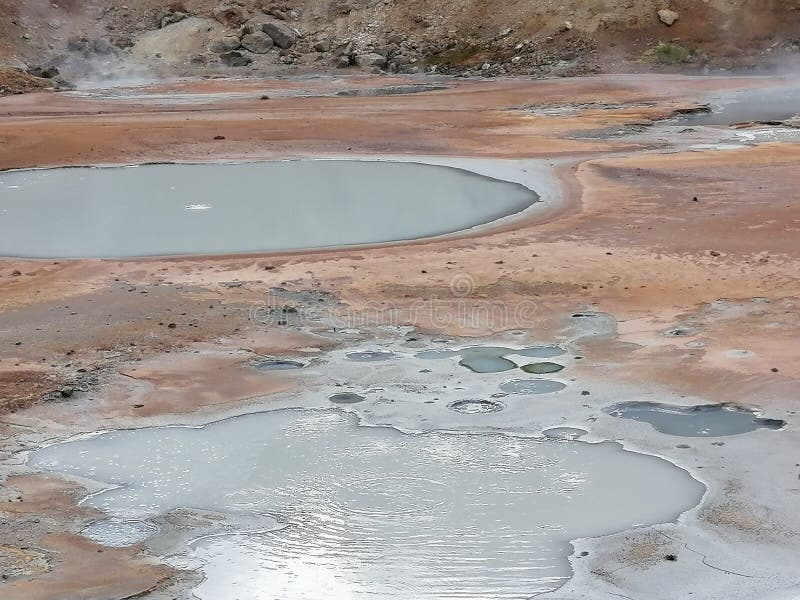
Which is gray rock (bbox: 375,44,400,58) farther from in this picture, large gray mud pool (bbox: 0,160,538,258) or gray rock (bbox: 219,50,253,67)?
large gray mud pool (bbox: 0,160,538,258)

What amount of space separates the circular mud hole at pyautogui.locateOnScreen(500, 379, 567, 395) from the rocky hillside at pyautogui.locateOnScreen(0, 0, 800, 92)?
100 ft

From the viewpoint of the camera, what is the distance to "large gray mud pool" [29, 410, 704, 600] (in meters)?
5.75

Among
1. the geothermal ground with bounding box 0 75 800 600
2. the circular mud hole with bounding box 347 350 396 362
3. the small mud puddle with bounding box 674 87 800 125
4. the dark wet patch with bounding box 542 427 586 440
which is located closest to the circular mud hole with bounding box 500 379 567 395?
the geothermal ground with bounding box 0 75 800 600

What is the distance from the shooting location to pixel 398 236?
45.0ft

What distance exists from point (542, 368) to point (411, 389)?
1.02 metres

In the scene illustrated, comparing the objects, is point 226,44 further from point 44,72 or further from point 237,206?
point 237,206

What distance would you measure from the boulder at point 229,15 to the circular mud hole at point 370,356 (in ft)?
121

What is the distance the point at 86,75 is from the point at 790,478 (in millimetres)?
37233

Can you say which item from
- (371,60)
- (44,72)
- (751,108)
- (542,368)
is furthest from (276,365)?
(371,60)

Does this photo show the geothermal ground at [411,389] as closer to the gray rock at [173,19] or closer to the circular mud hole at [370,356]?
Answer: the circular mud hole at [370,356]

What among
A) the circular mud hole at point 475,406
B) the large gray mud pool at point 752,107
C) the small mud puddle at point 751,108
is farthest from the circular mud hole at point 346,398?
the large gray mud pool at point 752,107

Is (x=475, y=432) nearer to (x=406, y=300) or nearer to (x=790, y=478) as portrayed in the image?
(x=790, y=478)

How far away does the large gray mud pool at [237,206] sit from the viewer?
1373cm

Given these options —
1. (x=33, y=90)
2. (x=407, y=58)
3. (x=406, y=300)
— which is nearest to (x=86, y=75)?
(x=33, y=90)
